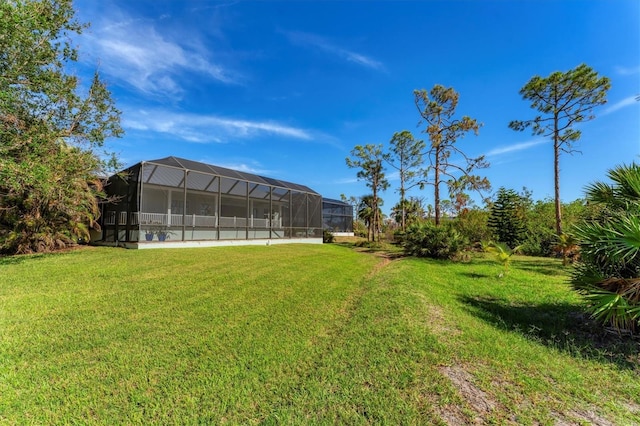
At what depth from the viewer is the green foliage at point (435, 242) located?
11.9 m

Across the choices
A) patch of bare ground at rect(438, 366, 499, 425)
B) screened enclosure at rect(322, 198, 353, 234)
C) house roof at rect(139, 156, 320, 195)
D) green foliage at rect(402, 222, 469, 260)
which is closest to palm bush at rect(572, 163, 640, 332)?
patch of bare ground at rect(438, 366, 499, 425)

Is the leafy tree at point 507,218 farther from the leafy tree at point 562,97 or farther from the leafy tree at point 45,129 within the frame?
the leafy tree at point 45,129

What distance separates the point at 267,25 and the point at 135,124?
276 inches

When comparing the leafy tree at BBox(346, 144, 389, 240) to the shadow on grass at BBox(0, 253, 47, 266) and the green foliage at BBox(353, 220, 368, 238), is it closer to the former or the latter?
the green foliage at BBox(353, 220, 368, 238)

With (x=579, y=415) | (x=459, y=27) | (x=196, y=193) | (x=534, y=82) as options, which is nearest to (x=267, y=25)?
(x=459, y=27)

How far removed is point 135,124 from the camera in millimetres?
11195

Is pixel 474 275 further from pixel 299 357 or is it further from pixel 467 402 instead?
pixel 299 357

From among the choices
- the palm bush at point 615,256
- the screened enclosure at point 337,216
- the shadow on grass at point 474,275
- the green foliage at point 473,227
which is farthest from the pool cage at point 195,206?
the palm bush at point 615,256

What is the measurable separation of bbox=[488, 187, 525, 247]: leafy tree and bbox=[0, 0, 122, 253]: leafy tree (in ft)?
72.4

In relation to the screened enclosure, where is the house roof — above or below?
above

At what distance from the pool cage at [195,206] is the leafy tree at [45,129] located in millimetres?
1379

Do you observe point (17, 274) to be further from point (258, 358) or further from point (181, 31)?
point (181, 31)

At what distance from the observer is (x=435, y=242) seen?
12117 mm

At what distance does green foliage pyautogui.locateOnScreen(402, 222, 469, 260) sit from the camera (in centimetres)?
1190
